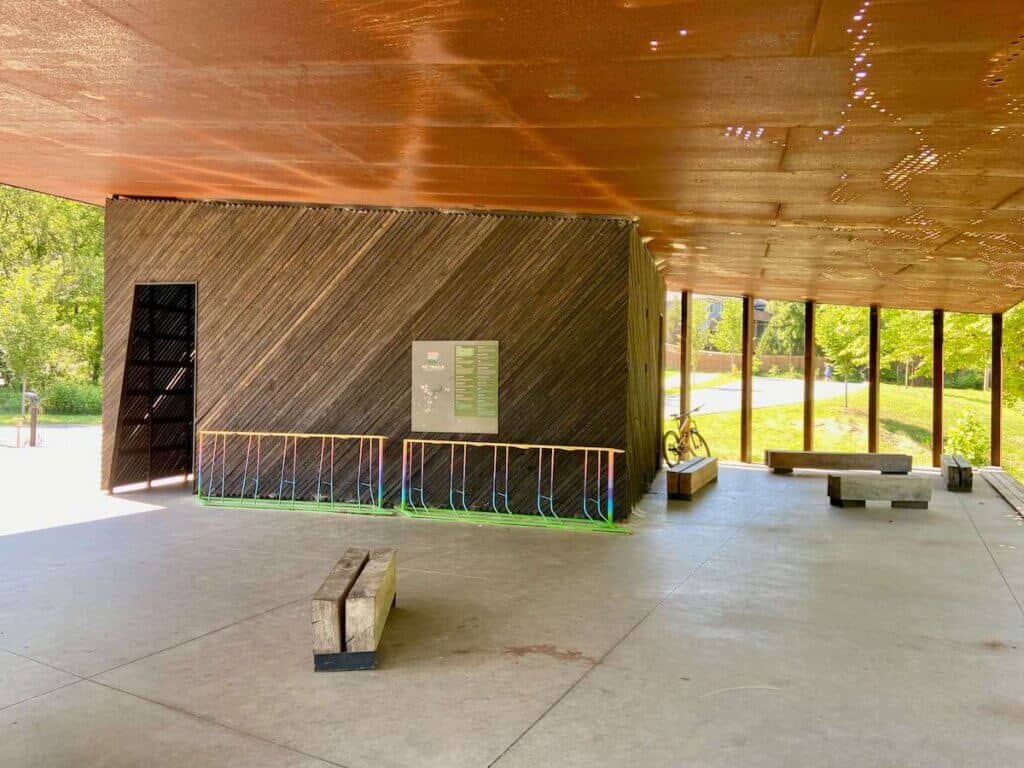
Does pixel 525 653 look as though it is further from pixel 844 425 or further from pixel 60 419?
pixel 60 419

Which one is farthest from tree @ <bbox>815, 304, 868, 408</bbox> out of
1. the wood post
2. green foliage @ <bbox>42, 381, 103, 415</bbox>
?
green foliage @ <bbox>42, 381, 103, 415</bbox>

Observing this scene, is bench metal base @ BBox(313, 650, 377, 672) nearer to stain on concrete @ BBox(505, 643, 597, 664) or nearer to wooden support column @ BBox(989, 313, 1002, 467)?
stain on concrete @ BBox(505, 643, 597, 664)

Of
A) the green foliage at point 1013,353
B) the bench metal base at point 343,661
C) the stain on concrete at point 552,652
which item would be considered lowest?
the stain on concrete at point 552,652

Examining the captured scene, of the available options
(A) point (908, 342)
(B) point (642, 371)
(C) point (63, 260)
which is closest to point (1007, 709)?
(B) point (642, 371)

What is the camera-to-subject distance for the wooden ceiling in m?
3.87

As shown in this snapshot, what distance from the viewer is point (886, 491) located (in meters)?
10.5

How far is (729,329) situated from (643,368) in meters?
9.21

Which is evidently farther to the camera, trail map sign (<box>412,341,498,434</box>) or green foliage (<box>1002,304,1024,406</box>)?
green foliage (<box>1002,304,1024,406</box>)

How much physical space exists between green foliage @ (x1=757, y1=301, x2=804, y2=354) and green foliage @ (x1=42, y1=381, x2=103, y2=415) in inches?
896

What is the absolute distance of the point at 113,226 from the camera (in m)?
10.7

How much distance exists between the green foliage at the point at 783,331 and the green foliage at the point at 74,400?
22.8 meters

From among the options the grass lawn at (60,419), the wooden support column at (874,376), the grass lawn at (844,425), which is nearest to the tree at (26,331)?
the grass lawn at (60,419)

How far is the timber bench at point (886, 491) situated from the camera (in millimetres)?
10516

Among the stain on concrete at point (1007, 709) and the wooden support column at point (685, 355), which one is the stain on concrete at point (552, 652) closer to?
the stain on concrete at point (1007, 709)
